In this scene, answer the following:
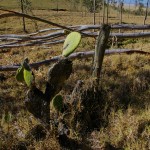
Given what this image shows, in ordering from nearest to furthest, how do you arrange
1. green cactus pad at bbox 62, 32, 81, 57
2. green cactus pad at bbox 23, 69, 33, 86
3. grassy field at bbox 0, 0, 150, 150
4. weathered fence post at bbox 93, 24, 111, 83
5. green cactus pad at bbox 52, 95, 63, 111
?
green cactus pad at bbox 62, 32, 81, 57 → green cactus pad at bbox 23, 69, 33, 86 → grassy field at bbox 0, 0, 150, 150 → green cactus pad at bbox 52, 95, 63, 111 → weathered fence post at bbox 93, 24, 111, 83

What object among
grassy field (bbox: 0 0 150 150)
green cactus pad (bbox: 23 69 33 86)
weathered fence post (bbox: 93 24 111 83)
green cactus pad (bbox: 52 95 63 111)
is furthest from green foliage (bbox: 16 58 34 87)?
weathered fence post (bbox: 93 24 111 83)

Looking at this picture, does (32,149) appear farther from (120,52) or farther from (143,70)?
(120,52)

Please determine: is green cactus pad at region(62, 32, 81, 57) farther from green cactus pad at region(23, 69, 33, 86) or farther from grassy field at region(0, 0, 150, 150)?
grassy field at region(0, 0, 150, 150)

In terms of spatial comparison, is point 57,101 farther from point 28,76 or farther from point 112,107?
point 112,107

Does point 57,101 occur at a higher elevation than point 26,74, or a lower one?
lower

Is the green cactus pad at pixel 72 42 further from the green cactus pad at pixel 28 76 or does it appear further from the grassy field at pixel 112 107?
the grassy field at pixel 112 107

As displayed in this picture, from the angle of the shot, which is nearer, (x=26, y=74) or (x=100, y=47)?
(x=26, y=74)

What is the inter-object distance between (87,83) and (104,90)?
75cm

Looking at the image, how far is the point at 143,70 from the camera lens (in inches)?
267

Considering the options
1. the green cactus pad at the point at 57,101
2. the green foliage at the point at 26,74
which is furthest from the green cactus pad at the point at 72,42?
the green cactus pad at the point at 57,101

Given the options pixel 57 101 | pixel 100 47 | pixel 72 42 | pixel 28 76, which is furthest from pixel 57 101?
pixel 100 47

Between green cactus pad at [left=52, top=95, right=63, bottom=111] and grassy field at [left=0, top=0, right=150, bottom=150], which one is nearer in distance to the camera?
grassy field at [left=0, top=0, right=150, bottom=150]

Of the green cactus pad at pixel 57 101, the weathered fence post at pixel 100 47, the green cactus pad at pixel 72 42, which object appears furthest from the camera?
the weathered fence post at pixel 100 47

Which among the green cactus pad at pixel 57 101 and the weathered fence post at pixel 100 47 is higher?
the weathered fence post at pixel 100 47
